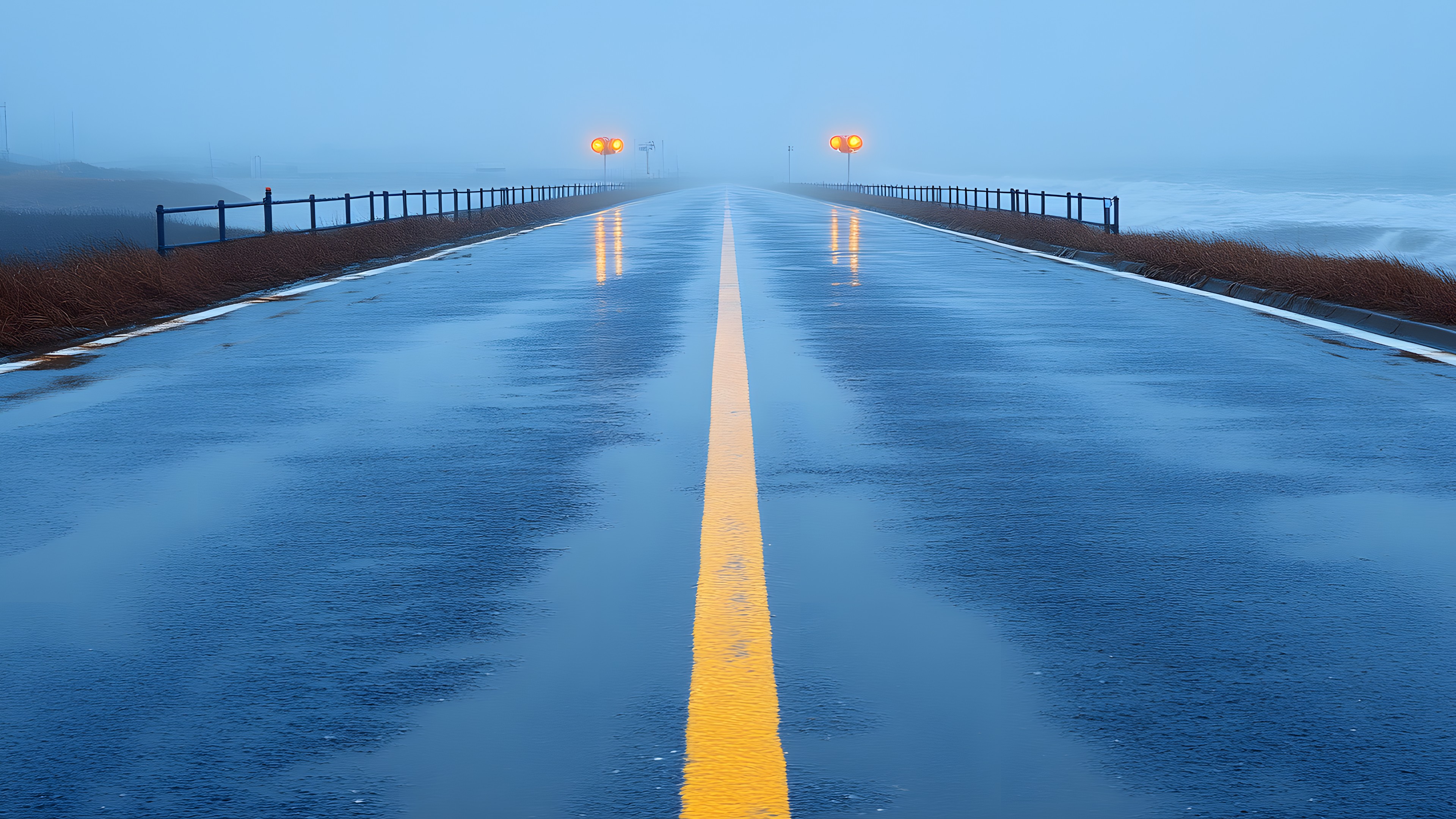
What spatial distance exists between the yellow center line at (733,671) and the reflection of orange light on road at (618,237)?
54.1 feet

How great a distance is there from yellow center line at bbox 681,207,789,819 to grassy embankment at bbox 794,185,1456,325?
9.26 meters

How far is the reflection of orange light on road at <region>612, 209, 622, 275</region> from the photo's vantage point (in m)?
25.3

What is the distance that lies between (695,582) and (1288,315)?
38.4 ft

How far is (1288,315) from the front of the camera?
51.6 ft

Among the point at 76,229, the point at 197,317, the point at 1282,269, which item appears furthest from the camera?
the point at 76,229

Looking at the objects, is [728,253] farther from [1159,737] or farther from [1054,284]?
[1159,737]

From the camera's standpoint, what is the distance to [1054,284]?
2025 centimetres

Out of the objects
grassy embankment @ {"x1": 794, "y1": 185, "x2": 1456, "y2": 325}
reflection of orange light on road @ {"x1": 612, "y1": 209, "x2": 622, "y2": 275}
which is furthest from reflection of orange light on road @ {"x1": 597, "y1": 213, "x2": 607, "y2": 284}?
grassy embankment @ {"x1": 794, "y1": 185, "x2": 1456, "y2": 325}

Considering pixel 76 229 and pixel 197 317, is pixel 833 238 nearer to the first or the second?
pixel 197 317

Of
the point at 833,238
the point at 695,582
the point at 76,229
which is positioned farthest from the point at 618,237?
the point at 76,229

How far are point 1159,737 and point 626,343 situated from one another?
9.76 meters

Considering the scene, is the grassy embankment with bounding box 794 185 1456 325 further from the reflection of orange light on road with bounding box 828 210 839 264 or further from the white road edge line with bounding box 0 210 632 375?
the white road edge line with bounding box 0 210 632 375

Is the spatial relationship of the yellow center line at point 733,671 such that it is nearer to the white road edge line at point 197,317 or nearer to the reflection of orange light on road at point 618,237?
the white road edge line at point 197,317

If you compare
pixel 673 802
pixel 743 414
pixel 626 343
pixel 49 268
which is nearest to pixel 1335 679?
pixel 673 802
